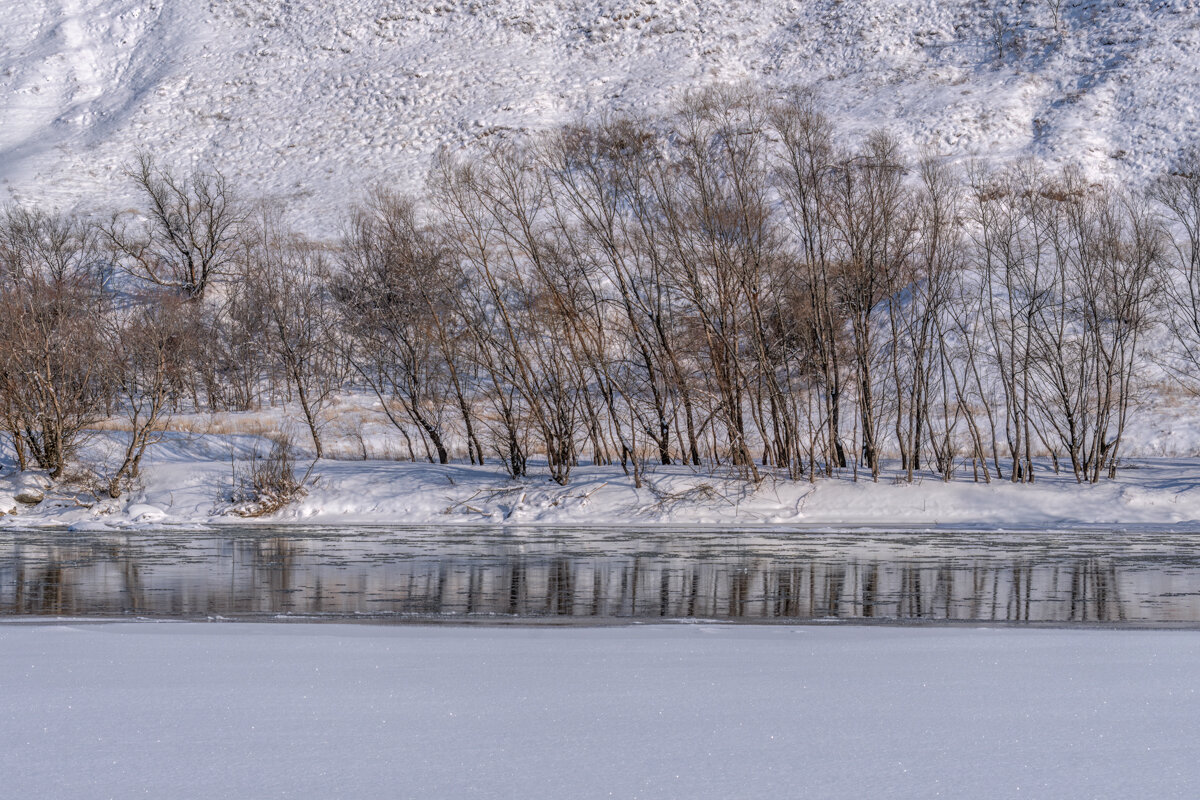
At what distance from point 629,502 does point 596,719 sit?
1775 cm

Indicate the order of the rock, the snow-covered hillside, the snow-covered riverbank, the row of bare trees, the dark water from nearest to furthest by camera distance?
the dark water
the snow-covered riverbank
the rock
the row of bare trees
the snow-covered hillside

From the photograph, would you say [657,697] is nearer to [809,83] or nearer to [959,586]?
[959,586]

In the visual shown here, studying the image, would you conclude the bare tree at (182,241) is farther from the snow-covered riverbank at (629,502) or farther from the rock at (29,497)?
the snow-covered riverbank at (629,502)

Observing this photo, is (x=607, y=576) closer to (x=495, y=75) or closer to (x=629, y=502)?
(x=629, y=502)

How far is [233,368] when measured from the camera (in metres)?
41.7

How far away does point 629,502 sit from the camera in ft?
72.5

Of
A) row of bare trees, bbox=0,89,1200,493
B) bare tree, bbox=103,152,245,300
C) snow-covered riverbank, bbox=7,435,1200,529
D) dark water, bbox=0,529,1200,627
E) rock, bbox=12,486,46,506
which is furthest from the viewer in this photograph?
bare tree, bbox=103,152,245,300

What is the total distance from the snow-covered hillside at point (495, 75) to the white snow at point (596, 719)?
48564mm

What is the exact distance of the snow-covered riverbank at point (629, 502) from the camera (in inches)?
838

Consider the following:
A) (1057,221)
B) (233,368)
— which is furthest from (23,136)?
(1057,221)

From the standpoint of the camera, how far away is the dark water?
9945 mm

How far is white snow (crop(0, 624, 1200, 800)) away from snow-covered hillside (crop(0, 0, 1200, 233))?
159 ft

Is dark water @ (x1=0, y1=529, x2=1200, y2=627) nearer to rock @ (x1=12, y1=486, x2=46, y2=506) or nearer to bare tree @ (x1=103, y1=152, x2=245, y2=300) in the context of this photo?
rock @ (x1=12, y1=486, x2=46, y2=506)

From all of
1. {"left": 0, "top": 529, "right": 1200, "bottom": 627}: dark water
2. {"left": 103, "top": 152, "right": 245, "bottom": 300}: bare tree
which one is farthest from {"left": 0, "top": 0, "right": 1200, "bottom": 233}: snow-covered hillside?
{"left": 0, "top": 529, "right": 1200, "bottom": 627}: dark water
